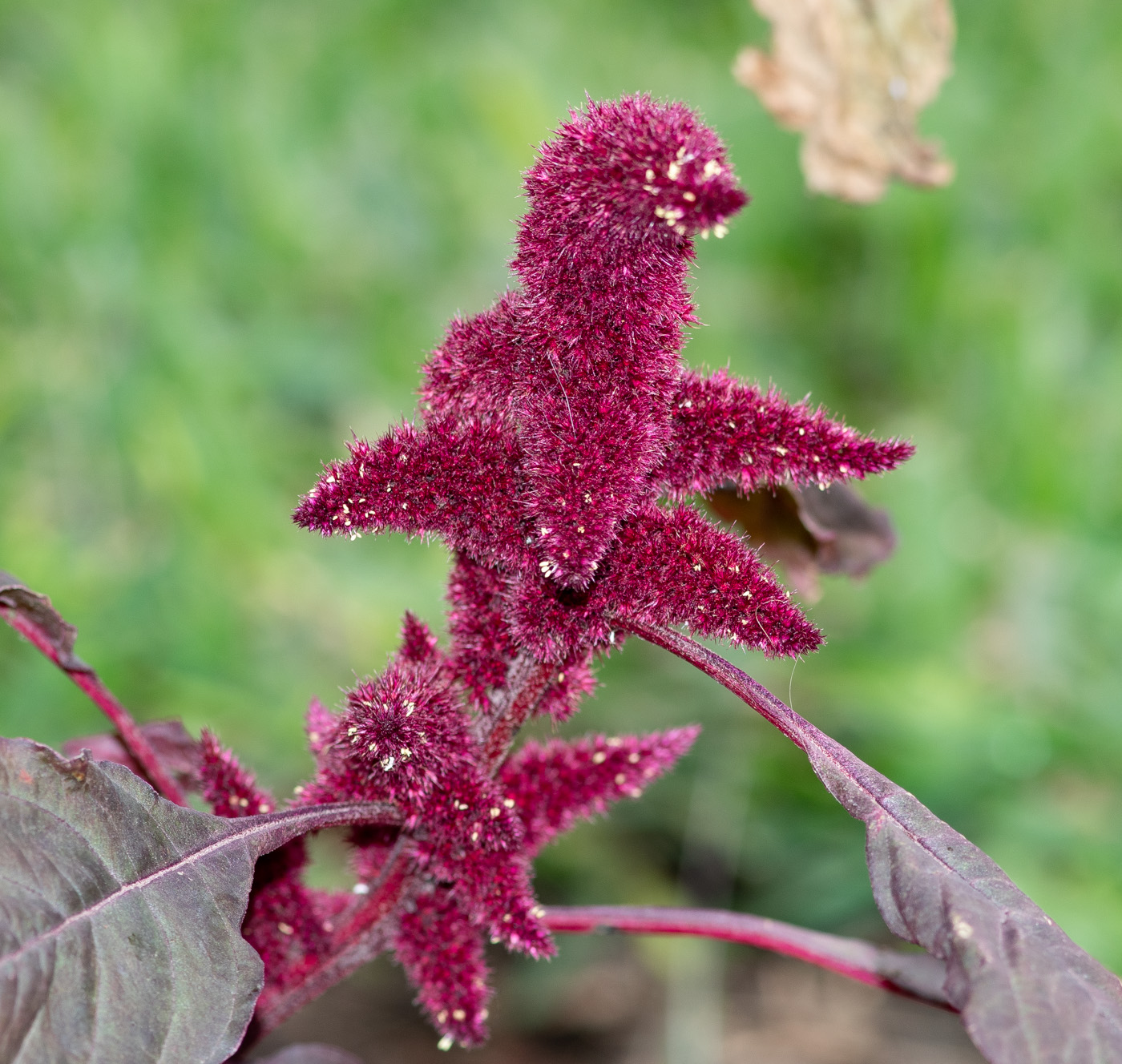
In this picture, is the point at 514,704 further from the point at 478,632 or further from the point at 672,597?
the point at 672,597

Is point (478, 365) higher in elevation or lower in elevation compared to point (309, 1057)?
higher

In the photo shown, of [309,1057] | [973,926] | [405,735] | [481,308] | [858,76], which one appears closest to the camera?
[973,926]

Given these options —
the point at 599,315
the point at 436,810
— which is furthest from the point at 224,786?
the point at 599,315

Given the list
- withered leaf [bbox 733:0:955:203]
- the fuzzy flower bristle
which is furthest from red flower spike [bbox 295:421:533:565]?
withered leaf [bbox 733:0:955:203]

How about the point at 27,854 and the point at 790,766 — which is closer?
the point at 27,854

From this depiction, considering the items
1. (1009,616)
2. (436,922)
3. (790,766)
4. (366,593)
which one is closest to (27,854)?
(436,922)

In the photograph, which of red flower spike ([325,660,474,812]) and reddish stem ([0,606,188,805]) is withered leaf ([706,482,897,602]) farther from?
reddish stem ([0,606,188,805])

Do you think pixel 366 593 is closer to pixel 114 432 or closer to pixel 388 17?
pixel 114 432
